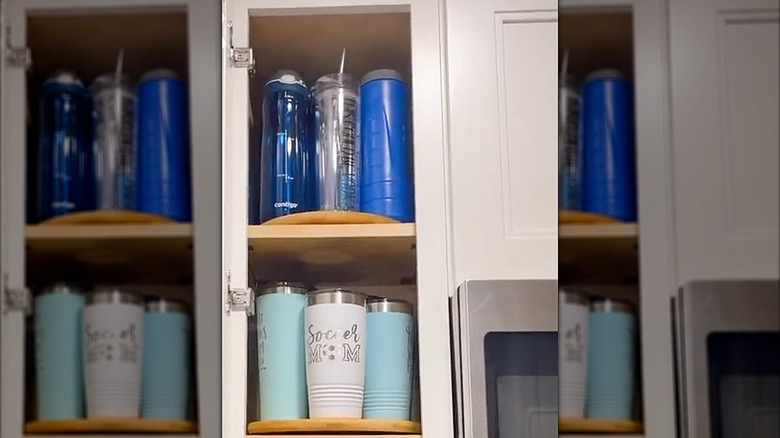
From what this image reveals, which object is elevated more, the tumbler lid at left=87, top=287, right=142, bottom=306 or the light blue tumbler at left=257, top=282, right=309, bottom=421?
the tumbler lid at left=87, top=287, right=142, bottom=306

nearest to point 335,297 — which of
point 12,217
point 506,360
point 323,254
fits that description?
point 323,254

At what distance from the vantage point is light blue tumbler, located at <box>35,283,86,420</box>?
525 mm

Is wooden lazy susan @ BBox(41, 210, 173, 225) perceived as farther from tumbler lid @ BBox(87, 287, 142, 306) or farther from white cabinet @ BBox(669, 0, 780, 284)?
white cabinet @ BBox(669, 0, 780, 284)

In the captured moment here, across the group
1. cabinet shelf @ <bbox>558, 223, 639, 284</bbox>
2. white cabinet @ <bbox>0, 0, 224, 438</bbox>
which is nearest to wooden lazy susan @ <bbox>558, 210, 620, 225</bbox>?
cabinet shelf @ <bbox>558, 223, 639, 284</bbox>

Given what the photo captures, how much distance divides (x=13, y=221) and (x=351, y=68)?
0.29m

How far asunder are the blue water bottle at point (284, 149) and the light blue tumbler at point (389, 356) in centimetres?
10

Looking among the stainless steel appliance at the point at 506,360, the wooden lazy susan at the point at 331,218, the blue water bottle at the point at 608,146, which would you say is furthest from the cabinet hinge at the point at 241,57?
the blue water bottle at the point at 608,146

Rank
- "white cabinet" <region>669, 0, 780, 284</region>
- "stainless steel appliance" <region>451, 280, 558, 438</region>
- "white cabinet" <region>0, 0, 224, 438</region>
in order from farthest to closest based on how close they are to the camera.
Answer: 1. "stainless steel appliance" <region>451, 280, 558, 438</region>
2. "white cabinet" <region>0, 0, 224, 438</region>
3. "white cabinet" <region>669, 0, 780, 284</region>

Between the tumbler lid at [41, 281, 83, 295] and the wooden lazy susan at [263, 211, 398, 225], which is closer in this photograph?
the tumbler lid at [41, 281, 83, 295]

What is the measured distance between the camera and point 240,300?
26.9 inches

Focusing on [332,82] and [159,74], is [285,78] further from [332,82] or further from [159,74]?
[159,74]

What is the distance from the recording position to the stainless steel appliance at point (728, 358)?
360 mm

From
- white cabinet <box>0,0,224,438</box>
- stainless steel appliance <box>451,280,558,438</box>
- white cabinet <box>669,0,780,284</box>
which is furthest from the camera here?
stainless steel appliance <box>451,280,558,438</box>

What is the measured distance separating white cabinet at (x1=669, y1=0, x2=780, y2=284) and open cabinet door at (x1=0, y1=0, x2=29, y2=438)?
0.38 m
